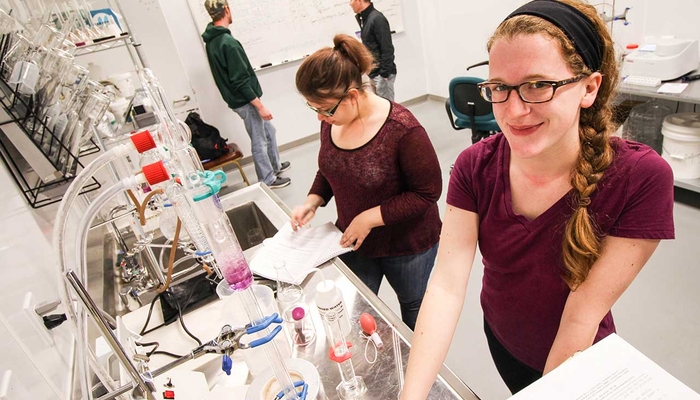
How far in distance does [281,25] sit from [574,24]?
411 centimetres

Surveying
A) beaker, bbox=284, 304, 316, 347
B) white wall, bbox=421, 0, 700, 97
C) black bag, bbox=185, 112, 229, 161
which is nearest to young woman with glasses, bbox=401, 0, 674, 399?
beaker, bbox=284, 304, 316, 347

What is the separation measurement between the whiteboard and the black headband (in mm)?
3947

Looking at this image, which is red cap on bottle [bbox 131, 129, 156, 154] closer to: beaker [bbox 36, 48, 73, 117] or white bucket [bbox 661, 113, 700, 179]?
beaker [bbox 36, 48, 73, 117]

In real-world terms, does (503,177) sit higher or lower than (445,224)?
higher

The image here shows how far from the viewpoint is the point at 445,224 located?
38.6 inches

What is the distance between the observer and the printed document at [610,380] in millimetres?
584

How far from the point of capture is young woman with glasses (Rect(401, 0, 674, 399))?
2.31 ft

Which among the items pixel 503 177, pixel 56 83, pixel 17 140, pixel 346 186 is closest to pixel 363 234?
pixel 346 186

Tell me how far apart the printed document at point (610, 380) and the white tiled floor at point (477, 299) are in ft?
2.98

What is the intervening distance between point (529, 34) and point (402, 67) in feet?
15.9

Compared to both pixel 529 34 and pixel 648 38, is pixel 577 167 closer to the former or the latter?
pixel 529 34

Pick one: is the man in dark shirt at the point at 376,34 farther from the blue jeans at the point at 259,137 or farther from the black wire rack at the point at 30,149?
the black wire rack at the point at 30,149

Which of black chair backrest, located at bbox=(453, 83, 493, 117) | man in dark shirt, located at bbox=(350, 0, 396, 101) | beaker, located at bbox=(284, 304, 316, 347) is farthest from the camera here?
man in dark shirt, located at bbox=(350, 0, 396, 101)

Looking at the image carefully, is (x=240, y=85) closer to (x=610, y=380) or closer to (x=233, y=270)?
(x=233, y=270)
